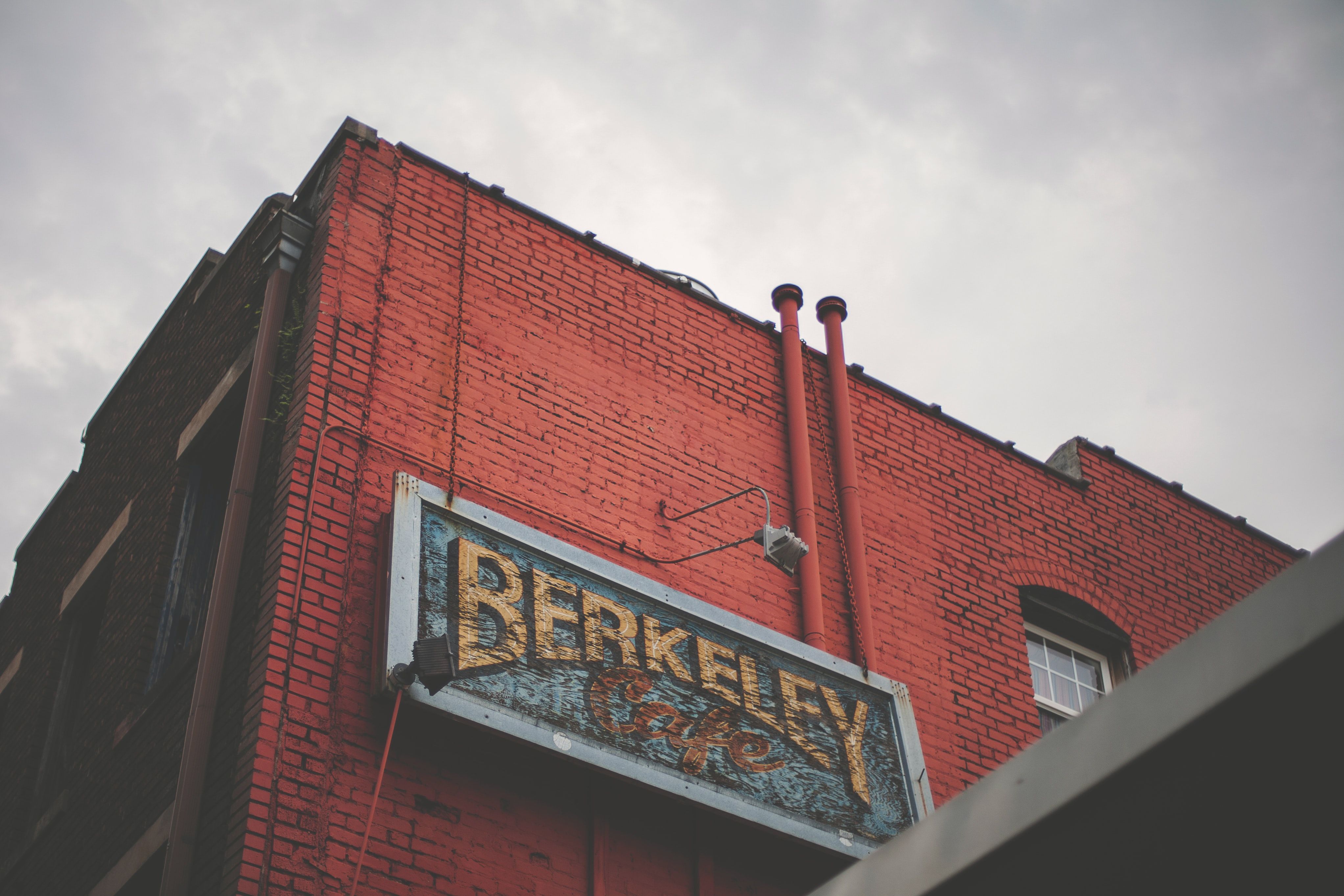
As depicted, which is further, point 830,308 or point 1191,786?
point 830,308

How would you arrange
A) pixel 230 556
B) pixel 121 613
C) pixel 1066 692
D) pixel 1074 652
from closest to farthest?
1. pixel 230 556
2. pixel 121 613
3. pixel 1066 692
4. pixel 1074 652

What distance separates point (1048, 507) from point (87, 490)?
8.16 metres

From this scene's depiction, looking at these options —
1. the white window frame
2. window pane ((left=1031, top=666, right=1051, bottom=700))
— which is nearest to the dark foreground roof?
the white window frame

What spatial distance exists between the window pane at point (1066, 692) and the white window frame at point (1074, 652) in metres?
0.04

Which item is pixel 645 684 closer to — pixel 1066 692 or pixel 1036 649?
pixel 1036 649

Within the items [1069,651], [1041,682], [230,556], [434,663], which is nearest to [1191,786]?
[434,663]

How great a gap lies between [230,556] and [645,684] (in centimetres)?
240

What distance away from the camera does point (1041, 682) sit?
33.9 feet

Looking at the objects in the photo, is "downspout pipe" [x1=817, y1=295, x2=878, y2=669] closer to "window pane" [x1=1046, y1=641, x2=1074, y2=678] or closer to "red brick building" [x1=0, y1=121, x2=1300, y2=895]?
"red brick building" [x1=0, y1=121, x2=1300, y2=895]

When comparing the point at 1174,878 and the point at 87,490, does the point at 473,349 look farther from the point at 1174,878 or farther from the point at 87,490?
the point at 1174,878

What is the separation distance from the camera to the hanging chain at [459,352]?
745 centimetres

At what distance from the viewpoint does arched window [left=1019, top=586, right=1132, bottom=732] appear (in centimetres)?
1038

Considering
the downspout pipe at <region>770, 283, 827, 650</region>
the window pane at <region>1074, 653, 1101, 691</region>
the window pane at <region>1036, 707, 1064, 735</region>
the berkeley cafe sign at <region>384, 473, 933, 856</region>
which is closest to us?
the berkeley cafe sign at <region>384, 473, 933, 856</region>

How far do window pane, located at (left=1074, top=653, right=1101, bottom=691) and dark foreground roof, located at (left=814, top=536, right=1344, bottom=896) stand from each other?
757cm
